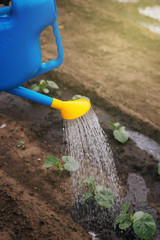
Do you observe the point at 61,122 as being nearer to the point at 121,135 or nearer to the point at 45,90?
the point at 45,90

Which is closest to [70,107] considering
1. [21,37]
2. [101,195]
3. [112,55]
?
[21,37]

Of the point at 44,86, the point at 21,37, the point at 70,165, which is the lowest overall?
the point at 70,165

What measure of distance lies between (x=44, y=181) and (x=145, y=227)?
745 mm

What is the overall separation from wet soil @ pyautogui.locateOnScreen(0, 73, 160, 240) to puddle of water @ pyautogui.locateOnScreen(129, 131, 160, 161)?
0.06 meters

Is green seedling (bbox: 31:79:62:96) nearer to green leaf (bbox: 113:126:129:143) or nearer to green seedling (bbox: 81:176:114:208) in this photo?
green leaf (bbox: 113:126:129:143)

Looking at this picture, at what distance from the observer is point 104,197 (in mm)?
1678

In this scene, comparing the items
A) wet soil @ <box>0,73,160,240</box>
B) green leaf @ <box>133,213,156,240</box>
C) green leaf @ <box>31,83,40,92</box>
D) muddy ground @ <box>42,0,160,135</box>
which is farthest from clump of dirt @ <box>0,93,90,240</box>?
muddy ground @ <box>42,0,160,135</box>

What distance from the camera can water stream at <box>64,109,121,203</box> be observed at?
6.31ft

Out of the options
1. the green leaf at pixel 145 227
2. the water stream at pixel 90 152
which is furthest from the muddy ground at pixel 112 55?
the green leaf at pixel 145 227

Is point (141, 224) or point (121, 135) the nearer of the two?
point (141, 224)

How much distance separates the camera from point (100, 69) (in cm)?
289

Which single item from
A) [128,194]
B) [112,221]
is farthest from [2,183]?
[128,194]

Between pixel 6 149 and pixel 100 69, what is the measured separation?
1395 mm

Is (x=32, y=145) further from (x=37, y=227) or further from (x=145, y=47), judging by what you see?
(x=145, y=47)
